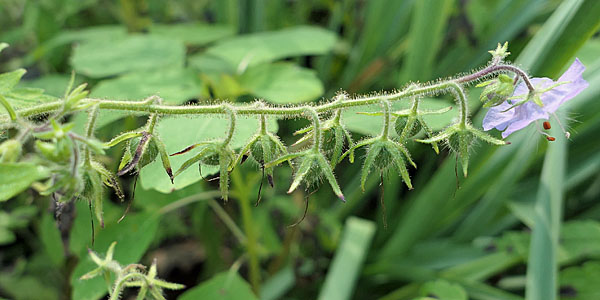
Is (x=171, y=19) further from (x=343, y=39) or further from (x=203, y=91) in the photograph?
(x=203, y=91)

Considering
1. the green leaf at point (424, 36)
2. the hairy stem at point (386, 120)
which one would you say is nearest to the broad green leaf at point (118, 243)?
the hairy stem at point (386, 120)

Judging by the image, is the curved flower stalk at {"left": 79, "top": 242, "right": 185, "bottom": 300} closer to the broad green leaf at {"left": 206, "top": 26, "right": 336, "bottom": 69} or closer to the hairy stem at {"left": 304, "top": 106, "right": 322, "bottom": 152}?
the hairy stem at {"left": 304, "top": 106, "right": 322, "bottom": 152}

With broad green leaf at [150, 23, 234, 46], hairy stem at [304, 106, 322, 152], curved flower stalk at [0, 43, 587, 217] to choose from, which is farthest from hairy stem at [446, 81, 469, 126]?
broad green leaf at [150, 23, 234, 46]

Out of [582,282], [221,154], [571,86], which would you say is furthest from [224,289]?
[582,282]


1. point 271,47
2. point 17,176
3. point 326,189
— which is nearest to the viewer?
point 17,176

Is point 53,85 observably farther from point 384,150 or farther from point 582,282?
point 582,282

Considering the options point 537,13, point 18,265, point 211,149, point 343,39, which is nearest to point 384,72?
point 343,39
